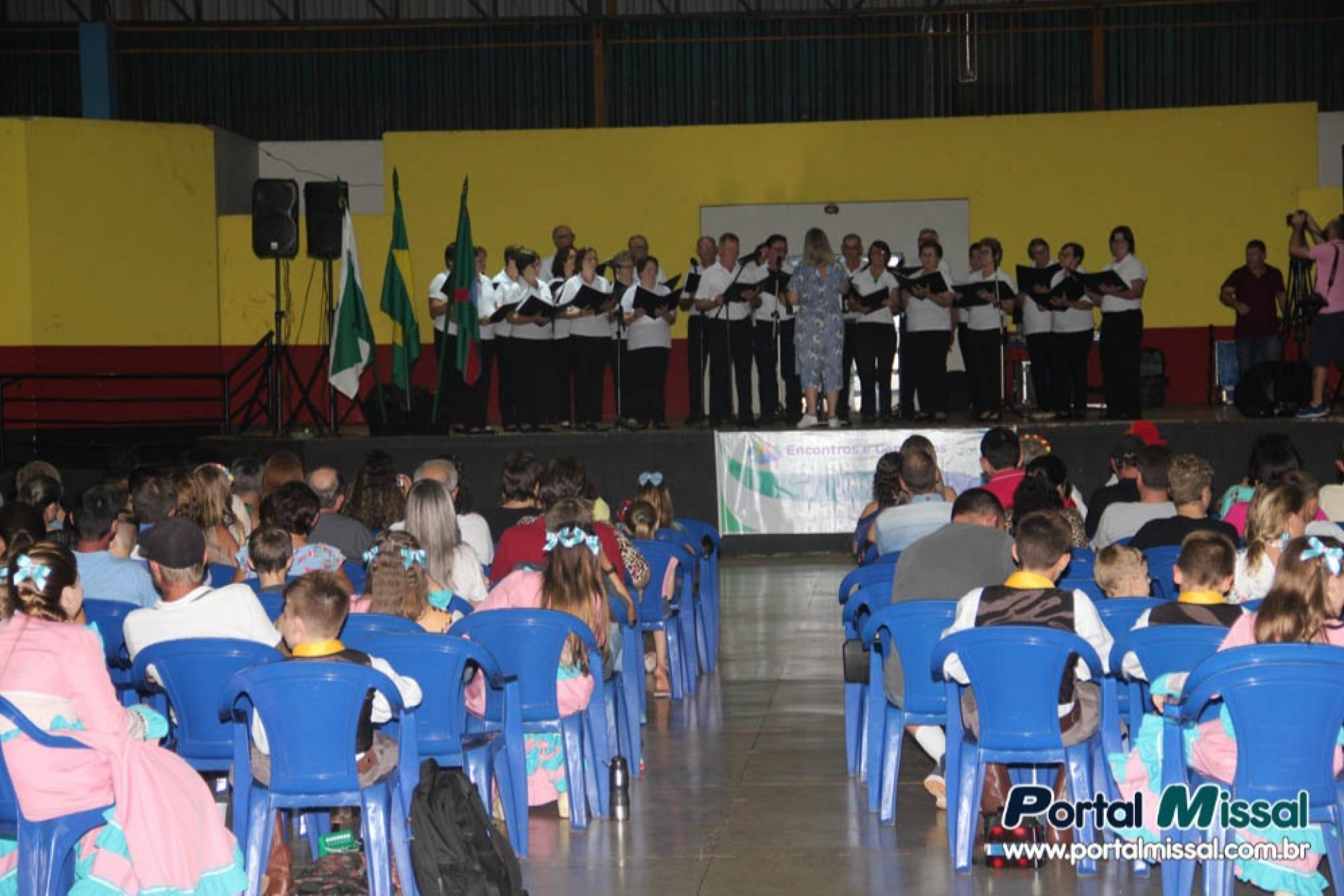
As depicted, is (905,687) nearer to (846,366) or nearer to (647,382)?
(647,382)

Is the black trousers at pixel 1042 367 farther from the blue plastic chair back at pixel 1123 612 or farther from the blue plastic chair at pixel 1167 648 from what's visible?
the blue plastic chair at pixel 1167 648

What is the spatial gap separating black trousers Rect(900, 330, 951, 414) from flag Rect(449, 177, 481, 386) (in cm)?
342

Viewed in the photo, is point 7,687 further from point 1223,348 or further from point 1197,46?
point 1197,46

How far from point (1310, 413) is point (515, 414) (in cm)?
615

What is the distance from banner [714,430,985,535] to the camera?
1288cm

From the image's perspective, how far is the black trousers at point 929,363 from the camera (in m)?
13.4

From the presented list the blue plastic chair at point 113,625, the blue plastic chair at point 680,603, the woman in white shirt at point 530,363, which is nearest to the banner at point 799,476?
the woman in white shirt at point 530,363

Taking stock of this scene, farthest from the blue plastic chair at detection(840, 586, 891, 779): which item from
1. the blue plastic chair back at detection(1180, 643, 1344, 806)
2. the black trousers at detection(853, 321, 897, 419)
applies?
the black trousers at detection(853, 321, 897, 419)

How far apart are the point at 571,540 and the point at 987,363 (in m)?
8.29

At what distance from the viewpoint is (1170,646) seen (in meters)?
4.56

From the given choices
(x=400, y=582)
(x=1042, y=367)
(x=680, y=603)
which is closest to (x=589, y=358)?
(x=1042, y=367)

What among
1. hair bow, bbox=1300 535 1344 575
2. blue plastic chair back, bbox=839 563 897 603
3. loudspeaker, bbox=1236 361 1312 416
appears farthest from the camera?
loudspeaker, bbox=1236 361 1312 416

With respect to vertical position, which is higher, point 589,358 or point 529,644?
point 589,358

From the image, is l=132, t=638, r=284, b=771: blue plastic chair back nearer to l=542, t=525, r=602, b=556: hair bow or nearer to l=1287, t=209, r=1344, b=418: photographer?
l=542, t=525, r=602, b=556: hair bow
